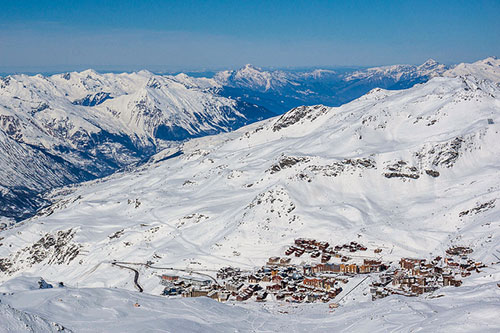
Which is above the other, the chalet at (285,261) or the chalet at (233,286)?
the chalet at (233,286)

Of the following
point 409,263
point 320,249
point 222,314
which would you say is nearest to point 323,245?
point 320,249

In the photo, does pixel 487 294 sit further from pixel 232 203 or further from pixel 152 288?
pixel 232 203

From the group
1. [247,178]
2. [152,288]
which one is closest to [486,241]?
[152,288]

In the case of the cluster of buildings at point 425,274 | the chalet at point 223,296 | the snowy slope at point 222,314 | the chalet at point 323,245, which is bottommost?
the chalet at point 223,296

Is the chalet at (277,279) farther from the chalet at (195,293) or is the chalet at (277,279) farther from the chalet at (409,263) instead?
the chalet at (409,263)

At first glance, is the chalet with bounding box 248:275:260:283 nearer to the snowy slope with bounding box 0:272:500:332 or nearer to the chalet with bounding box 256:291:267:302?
the chalet with bounding box 256:291:267:302

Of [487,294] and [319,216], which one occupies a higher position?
[487,294]

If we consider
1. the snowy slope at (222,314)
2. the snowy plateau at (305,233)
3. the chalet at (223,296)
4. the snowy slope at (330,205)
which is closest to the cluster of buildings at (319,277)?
the chalet at (223,296)
